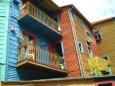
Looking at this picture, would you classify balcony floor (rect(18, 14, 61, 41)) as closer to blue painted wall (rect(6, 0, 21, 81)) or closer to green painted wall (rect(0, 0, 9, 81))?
blue painted wall (rect(6, 0, 21, 81))

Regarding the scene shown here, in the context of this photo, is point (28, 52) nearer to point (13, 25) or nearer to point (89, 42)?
point (13, 25)

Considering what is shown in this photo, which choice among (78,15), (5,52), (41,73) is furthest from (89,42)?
(5,52)

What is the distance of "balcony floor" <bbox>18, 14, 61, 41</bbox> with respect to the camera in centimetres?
1453

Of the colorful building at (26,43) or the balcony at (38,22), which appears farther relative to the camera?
the balcony at (38,22)

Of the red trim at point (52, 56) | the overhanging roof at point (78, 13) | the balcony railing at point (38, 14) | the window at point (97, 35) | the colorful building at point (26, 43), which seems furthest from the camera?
the window at point (97, 35)

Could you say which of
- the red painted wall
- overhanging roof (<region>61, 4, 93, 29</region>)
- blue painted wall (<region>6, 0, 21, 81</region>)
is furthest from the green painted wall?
overhanging roof (<region>61, 4, 93, 29</region>)

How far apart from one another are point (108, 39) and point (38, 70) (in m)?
13.2

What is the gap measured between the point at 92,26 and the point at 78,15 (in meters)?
5.35

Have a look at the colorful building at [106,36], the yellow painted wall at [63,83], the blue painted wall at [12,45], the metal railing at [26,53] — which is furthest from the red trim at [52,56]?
the colorful building at [106,36]

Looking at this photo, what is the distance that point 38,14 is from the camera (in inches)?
650

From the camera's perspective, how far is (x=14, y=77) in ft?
40.8

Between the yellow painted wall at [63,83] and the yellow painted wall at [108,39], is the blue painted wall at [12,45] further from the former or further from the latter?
the yellow painted wall at [108,39]

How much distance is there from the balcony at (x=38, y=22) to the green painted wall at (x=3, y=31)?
1.22 m

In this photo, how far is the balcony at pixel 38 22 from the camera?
1456 centimetres
